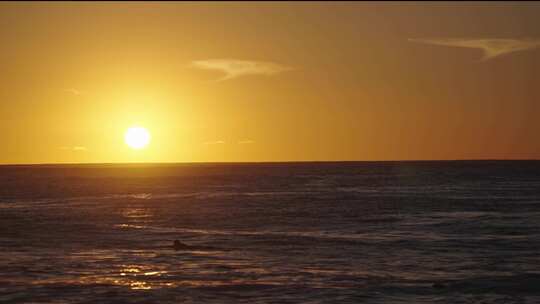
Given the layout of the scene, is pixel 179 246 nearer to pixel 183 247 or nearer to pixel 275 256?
pixel 183 247

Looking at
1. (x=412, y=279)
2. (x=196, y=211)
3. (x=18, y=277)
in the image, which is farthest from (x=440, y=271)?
(x=196, y=211)

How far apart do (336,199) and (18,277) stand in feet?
224

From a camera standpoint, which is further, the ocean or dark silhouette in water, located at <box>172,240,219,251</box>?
dark silhouette in water, located at <box>172,240,219,251</box>

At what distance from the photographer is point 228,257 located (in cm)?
4350

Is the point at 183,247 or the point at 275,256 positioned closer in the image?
the point at 275,256

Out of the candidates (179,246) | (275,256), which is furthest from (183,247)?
(275,256)

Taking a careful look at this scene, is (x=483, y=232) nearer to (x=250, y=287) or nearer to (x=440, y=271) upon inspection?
(x=440, y=271)

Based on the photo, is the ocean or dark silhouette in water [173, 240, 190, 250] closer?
the ocean

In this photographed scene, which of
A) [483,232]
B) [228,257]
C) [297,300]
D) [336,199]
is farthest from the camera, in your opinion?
[336,199]

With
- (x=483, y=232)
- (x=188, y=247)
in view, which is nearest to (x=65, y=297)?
(x=188, y=247)

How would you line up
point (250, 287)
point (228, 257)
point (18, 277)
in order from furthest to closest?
point (228, 257) < point (18, 277) < point (250, 287)

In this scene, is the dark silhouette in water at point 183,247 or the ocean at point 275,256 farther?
the dark silhouette in water at point 183,247

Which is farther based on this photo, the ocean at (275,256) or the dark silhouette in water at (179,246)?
the dark silhouette in water at (179,246)

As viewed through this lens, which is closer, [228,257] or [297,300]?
[297,300]
